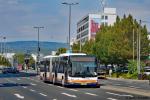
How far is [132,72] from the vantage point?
86625 mm

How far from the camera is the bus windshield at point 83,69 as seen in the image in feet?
140

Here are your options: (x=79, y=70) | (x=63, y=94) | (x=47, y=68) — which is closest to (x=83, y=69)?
(x=79, y=70)

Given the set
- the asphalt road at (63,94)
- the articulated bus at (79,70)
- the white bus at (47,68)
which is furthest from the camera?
the white bus at (47,68)

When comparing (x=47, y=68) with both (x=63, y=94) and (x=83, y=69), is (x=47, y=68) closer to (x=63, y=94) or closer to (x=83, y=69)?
(x=83, y=69)

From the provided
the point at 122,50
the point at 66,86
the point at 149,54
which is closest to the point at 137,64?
the point at 122,50

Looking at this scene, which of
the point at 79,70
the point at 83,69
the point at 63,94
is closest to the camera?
the point at 63,94

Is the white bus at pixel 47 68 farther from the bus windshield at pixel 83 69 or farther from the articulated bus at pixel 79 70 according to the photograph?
the bus windshield at pixel 83 69

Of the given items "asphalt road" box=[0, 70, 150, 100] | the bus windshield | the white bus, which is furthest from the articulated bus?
the white bus

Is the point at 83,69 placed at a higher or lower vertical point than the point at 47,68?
lower

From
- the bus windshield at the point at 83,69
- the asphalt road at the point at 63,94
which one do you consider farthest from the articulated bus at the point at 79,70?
the asphalt road at the point at 63,94

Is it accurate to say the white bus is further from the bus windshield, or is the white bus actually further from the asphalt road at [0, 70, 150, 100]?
the asphalt road at [0, 70, 150, 100]

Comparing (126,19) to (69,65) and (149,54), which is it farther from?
(69,65)

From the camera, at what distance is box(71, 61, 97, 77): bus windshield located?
4259 cm

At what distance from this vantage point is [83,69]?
141ft
